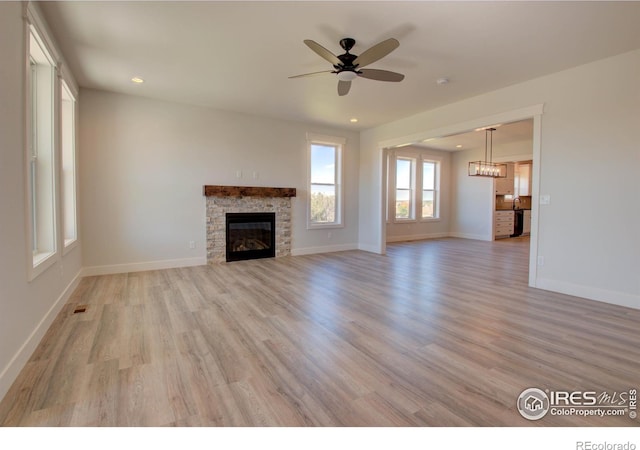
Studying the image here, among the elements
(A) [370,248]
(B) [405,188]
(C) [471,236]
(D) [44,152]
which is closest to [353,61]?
(D) [44,152]

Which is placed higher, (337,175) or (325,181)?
(337,175)

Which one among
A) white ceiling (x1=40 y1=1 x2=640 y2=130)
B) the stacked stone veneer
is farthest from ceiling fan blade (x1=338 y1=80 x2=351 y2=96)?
the stacked stone veneer

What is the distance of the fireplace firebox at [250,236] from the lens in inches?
228

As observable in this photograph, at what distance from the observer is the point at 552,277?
3947 millimetres

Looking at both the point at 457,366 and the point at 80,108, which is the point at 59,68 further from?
the point at 457,366

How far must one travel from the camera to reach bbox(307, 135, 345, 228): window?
265 inches

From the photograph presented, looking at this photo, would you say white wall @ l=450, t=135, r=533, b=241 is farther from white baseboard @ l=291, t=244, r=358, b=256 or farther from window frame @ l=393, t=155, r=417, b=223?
white baseboard @ l=291, t=244, r=358, b=256

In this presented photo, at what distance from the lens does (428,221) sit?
9.61m

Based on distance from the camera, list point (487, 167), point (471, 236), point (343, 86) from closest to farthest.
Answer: point (343, 86) → point (487, 167) → point (471, 236)

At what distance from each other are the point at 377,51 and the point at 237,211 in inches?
152

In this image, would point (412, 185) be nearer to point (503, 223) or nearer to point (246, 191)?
point (503, 223)

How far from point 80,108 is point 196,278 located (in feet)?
9.62

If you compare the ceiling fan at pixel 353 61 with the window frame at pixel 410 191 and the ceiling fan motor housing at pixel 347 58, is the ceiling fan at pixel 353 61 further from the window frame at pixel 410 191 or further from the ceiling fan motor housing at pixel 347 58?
the window frame at pixel 410 191

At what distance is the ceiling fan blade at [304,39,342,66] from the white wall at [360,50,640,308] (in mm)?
2762
